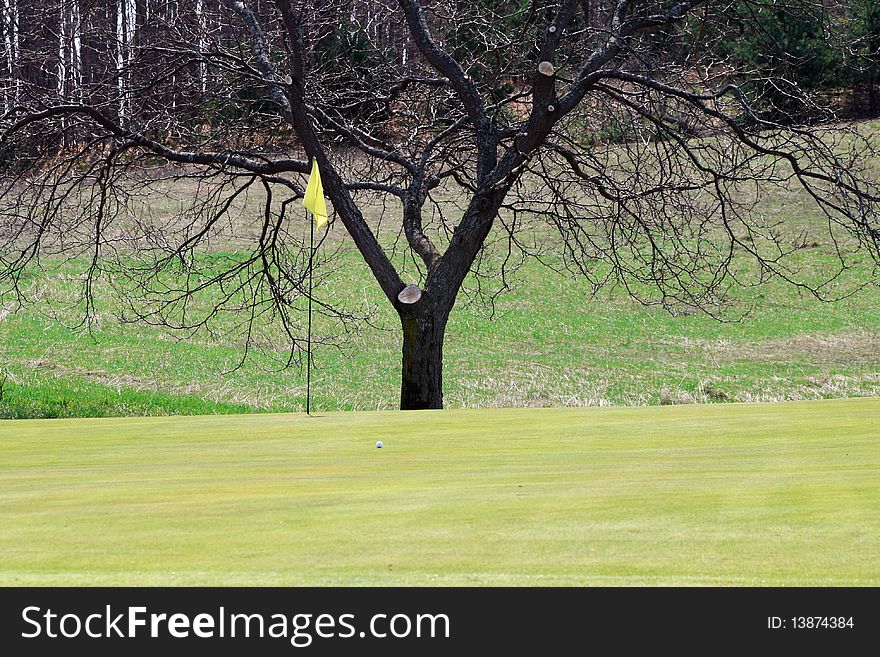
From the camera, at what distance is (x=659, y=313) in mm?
22984

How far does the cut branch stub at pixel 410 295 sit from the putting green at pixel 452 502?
12.2 feet

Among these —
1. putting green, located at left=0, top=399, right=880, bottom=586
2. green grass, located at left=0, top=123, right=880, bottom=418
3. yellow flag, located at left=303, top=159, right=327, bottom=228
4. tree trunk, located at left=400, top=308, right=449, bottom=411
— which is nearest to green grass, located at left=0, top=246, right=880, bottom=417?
green grass, located at left=0, top=123, right=880, bottom=418

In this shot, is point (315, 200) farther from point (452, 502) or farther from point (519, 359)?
point (519, 359)

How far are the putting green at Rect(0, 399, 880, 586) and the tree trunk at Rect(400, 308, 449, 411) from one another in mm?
3981

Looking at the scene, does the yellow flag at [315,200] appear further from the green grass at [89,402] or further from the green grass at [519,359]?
the green grass at [519,359]

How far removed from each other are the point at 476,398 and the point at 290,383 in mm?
3498

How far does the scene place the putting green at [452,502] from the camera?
70.0 inches

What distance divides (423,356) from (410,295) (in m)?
0.59

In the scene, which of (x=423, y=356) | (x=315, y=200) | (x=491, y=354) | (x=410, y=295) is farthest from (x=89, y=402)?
(x=315, y=200)

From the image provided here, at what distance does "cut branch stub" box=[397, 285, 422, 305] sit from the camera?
804 centimetres

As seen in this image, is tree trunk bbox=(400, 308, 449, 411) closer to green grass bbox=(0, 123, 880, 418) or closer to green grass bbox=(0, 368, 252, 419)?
green grass bbox=(0, 123, 880, 418)

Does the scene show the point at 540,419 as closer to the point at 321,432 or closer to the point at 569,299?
the point at 321,432

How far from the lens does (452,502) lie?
2.44m
